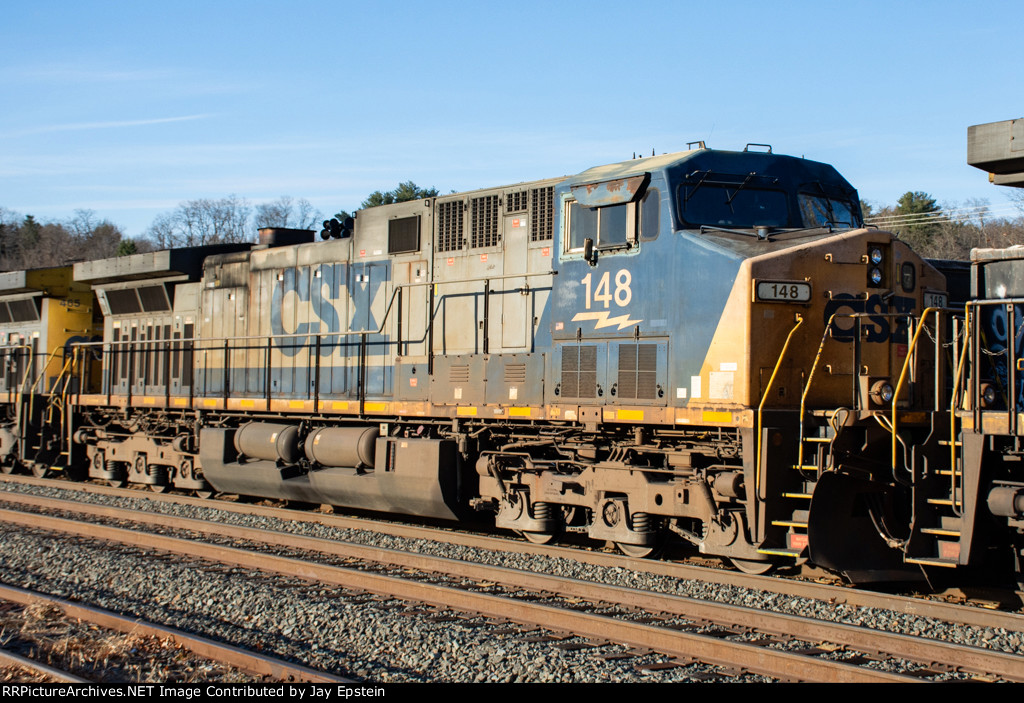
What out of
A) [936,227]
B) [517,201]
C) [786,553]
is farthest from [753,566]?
[936,227]

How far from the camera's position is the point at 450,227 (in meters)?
11.6

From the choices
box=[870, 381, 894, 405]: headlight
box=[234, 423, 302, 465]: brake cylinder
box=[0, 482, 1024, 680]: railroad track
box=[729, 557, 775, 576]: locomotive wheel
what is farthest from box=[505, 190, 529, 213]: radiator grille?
box=[234, 423, 302, 465]: brake cylinder

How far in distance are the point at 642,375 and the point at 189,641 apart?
Result: 4.54 meters

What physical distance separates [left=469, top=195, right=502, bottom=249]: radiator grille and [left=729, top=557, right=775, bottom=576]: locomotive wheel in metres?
4.41

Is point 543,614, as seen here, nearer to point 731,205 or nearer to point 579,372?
point 579,372

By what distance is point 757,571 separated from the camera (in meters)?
8.52

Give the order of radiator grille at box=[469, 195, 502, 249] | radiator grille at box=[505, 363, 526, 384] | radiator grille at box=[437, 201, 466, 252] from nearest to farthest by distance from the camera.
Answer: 1. radiator grille at box=[505, 363, 526, 384]
2. radiator grille at box=[469, 195, 502, 249]
3. radiator grille at box=[437, 201, 466, 252]

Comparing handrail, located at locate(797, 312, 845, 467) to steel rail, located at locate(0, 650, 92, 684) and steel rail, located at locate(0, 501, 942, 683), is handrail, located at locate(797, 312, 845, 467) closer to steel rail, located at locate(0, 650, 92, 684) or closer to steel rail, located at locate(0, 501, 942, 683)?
steel rail, located at locate(0, 501, 942, 683)

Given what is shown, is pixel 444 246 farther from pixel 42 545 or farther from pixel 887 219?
pixel 887 219

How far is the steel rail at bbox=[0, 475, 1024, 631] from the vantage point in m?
6.89

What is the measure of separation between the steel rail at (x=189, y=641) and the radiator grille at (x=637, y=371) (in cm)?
429

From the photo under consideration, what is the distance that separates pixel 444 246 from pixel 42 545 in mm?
5547

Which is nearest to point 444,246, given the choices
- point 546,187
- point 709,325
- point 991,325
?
point 546,187

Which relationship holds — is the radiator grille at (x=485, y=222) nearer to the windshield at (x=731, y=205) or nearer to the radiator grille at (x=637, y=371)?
the radiator grille at (x=637, y=371)
